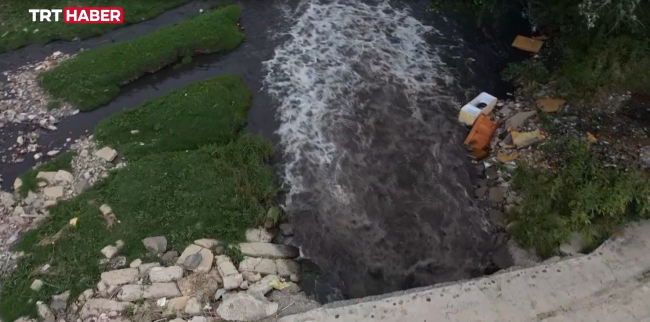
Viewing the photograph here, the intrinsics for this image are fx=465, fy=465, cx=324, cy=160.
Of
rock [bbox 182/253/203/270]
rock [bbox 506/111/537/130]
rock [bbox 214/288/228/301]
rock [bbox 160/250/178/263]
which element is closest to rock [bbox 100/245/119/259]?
rock [bbox 160/250/178/263]

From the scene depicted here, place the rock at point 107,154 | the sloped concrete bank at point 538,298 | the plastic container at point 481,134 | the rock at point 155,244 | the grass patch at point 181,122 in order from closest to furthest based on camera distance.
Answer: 1. the sloped concrete bank at point 538,298
2. the rock at point 155,244
3. the rock at point 107,154
4. the grass patch at point 181,122
5. the plastic container at point 481,134

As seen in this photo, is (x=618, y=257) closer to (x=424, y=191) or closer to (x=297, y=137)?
(x=424, y=191)

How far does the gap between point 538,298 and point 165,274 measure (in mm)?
7564

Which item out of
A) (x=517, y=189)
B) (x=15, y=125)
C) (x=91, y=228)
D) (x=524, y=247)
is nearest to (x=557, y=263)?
(x=524, y=247)

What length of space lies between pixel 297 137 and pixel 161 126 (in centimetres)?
382

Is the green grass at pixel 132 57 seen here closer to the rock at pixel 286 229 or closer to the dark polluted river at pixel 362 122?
the dark polluted river at pixel 362 122

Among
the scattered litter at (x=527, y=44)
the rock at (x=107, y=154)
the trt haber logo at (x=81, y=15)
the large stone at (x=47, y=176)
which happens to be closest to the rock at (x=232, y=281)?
the rock at (x=107, y=154)

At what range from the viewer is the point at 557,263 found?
9.70 m

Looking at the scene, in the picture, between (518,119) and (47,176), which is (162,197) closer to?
(47,176)

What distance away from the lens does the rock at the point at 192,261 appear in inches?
392

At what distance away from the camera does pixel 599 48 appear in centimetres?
1331

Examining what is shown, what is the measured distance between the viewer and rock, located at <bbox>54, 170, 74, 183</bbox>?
38.2 feet

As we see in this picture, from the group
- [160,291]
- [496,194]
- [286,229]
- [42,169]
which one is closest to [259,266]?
[286,229]

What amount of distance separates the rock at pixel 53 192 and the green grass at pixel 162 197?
0.40m
